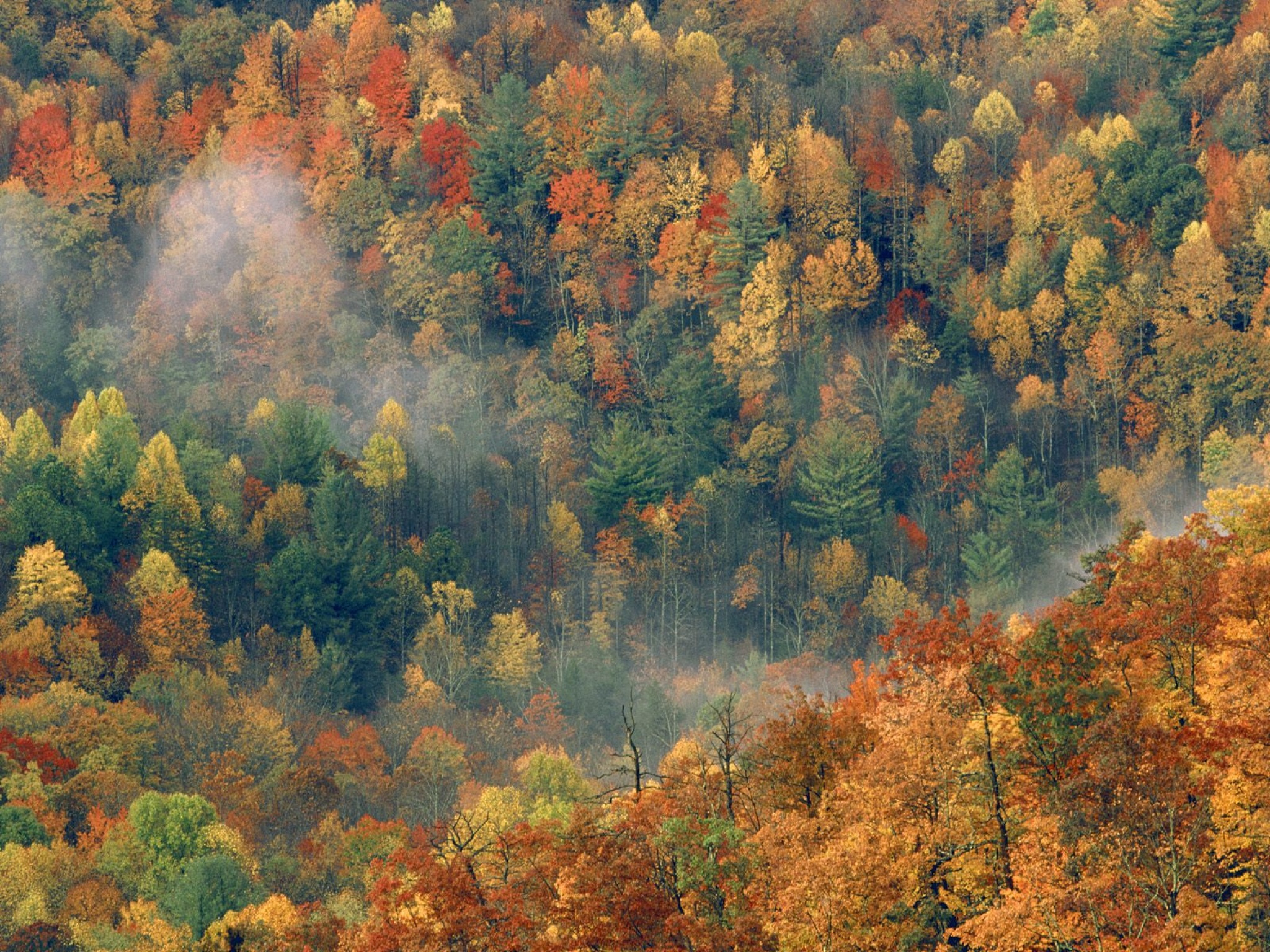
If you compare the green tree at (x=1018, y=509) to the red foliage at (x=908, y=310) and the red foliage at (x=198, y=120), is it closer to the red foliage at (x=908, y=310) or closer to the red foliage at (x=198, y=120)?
the red foliage at (x=908, y=310)

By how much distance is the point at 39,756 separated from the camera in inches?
4296

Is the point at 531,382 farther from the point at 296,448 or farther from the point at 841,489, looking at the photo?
the point at 841,489

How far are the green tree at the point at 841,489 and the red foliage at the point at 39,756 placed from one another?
140 ft

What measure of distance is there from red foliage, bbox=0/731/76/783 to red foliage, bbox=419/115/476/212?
52.8m

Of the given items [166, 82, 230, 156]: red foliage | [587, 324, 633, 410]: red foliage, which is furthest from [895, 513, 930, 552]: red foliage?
[166, 82, 230, 156]: red foliage

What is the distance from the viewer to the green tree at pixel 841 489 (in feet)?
440

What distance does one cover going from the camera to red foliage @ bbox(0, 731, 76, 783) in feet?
355

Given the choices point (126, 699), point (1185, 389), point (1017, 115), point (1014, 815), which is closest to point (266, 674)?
point (126, 699)

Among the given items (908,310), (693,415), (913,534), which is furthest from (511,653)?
(908,310)

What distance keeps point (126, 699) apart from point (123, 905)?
20.6 metres

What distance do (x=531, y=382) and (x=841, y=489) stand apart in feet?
67.6

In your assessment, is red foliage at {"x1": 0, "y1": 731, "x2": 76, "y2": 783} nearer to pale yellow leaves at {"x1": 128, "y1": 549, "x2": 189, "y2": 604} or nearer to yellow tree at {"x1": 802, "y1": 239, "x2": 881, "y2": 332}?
pale yellow leaves at {"x1": 128, "y1": 549, "x2": 189, "y2": 604}

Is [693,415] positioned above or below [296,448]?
below

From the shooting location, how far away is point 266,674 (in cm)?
12481
